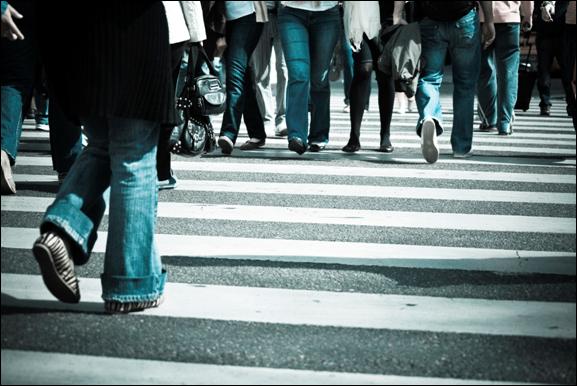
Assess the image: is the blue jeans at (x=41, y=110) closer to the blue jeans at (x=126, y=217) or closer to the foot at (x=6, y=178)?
the foot at (x=6, y=178)

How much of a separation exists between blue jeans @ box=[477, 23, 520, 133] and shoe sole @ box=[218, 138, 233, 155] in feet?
10.9

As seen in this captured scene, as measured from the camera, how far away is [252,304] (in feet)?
14.7

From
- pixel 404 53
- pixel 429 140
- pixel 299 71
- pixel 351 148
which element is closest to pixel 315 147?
pixel 351 148

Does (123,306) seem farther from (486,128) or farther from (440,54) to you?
(486,128)

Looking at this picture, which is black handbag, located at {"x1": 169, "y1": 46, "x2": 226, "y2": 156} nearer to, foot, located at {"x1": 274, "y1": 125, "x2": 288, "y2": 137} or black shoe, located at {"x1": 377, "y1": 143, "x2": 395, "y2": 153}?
black shoe, located at {"x1": 377, "y1": 143, "x2": 395, "y2": 153}

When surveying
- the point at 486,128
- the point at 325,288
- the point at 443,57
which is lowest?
the point at 486,128

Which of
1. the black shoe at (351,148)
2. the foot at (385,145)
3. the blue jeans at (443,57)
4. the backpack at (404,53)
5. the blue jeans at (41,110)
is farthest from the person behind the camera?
the blue jeans at (41,110)

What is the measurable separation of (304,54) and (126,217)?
5.55 meters

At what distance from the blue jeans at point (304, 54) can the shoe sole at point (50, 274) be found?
5.58 m

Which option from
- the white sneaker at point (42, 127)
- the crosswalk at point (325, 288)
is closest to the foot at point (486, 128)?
the crosswalk at point (325, 288)

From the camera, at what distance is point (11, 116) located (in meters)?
7.34

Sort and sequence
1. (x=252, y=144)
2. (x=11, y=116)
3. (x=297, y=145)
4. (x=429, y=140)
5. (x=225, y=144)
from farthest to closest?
1. (x=252, y=144)
2. (x=225, y=144)
3. (x=297, y=145)
4. (x=429, y=140)
5. (x=11, y=116)

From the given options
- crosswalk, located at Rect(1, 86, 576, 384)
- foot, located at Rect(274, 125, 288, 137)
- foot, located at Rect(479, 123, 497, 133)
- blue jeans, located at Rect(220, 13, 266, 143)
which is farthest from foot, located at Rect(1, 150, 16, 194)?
foot, located at Rect(479, 123, 497, 133)

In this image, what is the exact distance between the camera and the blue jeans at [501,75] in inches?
464
